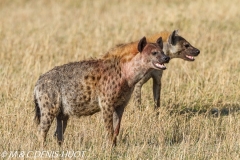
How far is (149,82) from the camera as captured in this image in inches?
502

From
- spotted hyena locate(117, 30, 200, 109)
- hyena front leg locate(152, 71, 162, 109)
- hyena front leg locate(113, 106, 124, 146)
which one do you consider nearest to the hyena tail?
hyena front leg locate(113, 106, 124, 146)

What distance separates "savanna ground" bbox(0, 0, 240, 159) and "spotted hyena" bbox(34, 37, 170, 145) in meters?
0.33

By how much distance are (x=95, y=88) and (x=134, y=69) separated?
0.54m

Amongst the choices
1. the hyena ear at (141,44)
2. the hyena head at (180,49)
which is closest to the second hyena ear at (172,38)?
the hyena head at (180,49)

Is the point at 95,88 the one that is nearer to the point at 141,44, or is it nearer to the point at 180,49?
the point at 141,44

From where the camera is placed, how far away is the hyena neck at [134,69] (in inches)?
354

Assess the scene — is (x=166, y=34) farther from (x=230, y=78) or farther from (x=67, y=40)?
(x=67, y=40)

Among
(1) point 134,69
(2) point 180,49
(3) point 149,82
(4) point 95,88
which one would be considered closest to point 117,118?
(4) point 95,88

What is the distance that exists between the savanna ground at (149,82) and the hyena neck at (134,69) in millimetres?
798

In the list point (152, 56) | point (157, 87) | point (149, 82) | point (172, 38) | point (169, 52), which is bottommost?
point (149, 82)

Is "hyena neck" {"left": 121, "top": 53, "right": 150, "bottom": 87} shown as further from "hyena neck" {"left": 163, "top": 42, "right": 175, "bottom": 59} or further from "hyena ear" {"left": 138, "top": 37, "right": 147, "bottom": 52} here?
"hyena neck" {"left": 163, "top": 42, "right": 175, "bottom": 59}

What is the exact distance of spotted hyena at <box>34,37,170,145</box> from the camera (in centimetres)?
888

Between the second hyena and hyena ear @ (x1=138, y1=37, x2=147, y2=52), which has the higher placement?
hyena ear @ (x1=138, y1=37, x2=147, y2=52)

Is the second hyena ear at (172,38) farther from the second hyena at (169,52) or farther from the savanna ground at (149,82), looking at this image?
the savanna ground at (149,82)
